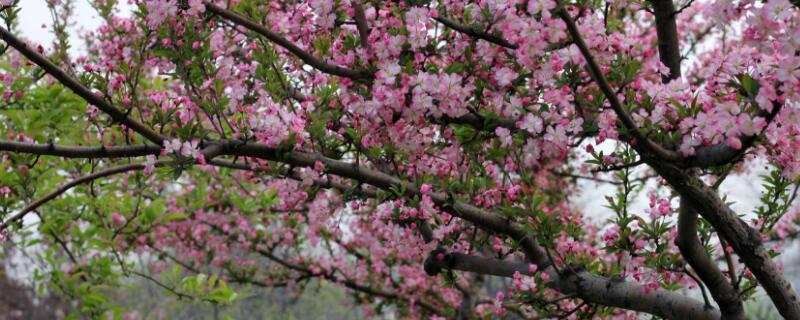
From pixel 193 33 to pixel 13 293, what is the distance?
61.8ft

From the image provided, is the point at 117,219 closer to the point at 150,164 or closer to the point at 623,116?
the point at 150,164

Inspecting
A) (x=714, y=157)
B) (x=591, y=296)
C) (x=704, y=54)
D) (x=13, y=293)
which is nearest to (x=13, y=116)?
(x=591, y=296)

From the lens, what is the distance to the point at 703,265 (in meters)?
2.79

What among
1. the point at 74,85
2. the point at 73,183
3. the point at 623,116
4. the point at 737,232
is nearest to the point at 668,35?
the point at 623,116

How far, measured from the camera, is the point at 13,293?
716 inches

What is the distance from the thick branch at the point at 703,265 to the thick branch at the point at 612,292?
0.20 feet

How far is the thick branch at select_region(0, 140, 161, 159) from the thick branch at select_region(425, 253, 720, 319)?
1500 millimetres

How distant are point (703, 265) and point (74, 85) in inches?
101

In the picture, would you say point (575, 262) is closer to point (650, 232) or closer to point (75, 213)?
point (650, 232)

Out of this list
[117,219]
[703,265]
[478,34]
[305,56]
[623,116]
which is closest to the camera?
[623,116]

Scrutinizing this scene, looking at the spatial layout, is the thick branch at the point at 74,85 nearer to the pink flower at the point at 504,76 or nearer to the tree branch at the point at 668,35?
the pink flower at the point at 504,76

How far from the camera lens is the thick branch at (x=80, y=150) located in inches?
95.0

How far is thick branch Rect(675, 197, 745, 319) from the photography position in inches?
105

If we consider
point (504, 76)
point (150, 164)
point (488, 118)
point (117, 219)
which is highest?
point (117, 219)
